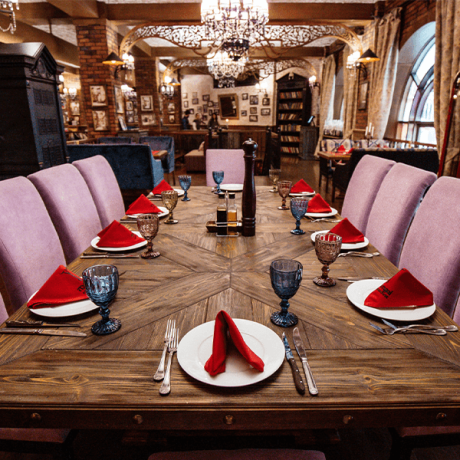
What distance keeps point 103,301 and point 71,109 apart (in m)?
14.9

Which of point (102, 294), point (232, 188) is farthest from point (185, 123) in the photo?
point (102, 294)

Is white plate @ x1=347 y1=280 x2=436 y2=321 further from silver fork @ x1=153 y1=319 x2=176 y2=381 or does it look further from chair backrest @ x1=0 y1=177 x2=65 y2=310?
chair backrest @ x1=0 y1=177 x2=65 y2=310

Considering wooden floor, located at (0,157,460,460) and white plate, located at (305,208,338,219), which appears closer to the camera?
wooden floor, located at (0,157,460,460)

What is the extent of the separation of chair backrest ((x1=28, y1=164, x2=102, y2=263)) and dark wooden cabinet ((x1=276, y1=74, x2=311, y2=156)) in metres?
9.79

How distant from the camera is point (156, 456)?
75cm

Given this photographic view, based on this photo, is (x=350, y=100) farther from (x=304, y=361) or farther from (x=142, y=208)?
(x=304, y=361)

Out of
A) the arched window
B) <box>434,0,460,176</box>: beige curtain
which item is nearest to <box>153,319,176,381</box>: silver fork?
<box>434,0,460,176</box>: beige curtain

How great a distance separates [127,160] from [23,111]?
4.32 ft

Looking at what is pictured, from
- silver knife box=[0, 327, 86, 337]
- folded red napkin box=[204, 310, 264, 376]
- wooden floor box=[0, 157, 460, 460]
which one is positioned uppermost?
folded red napkin box=[204, 310, 264, 376]

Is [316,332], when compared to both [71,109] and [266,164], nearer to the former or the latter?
[266,164]

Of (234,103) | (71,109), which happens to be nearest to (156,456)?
(234,103)

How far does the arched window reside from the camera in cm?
552

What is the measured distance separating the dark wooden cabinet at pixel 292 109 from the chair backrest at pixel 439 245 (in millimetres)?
9984

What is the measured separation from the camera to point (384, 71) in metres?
5.80
